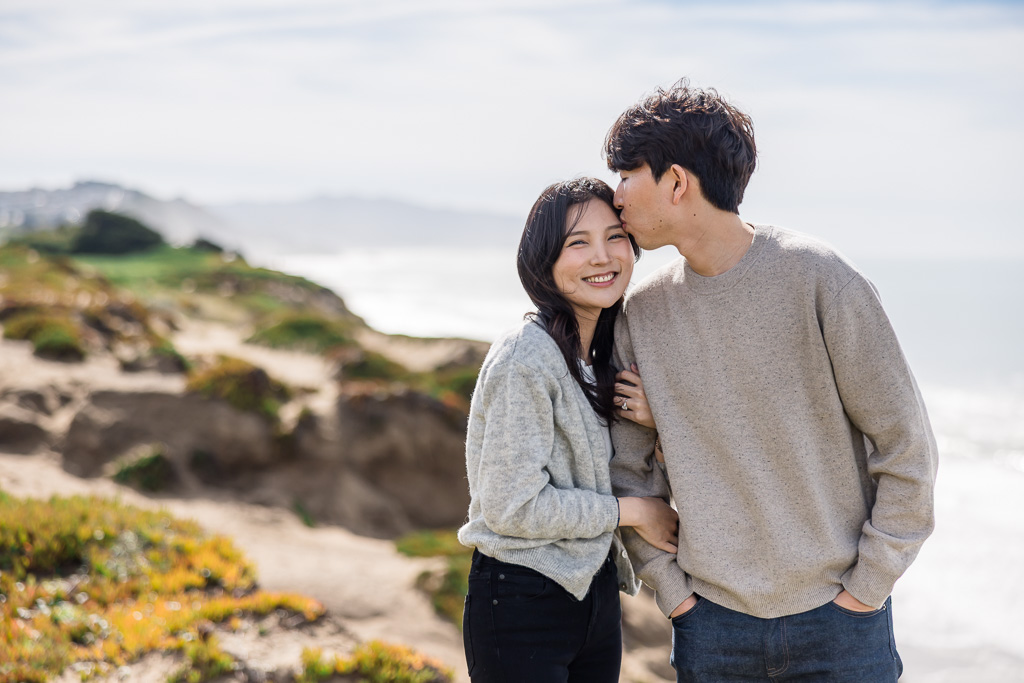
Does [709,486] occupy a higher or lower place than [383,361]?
higher

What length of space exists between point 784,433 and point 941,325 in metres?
48.0

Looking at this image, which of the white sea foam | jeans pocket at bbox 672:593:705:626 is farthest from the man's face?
the white sea foam

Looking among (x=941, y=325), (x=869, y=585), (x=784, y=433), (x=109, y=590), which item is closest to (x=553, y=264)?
(x=784, y=433)

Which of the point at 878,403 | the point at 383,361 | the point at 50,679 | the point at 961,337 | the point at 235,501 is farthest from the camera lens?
the point at 961,337

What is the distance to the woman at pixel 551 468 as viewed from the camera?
226cm

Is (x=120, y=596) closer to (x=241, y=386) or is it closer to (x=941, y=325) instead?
(x=241, y=386)

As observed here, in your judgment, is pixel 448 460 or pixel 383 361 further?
pixel 383 361

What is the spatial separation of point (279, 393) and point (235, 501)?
219cm

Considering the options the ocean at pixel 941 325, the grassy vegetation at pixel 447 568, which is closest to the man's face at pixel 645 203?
the ocean at pixel 941 325

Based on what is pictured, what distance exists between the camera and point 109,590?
17.5ft

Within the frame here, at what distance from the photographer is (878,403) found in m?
2.14

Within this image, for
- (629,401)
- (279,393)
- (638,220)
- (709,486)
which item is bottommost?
(279,393)

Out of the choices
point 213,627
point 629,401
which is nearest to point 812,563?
point 629,401

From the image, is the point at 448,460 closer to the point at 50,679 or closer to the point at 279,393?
the point at 279,393
